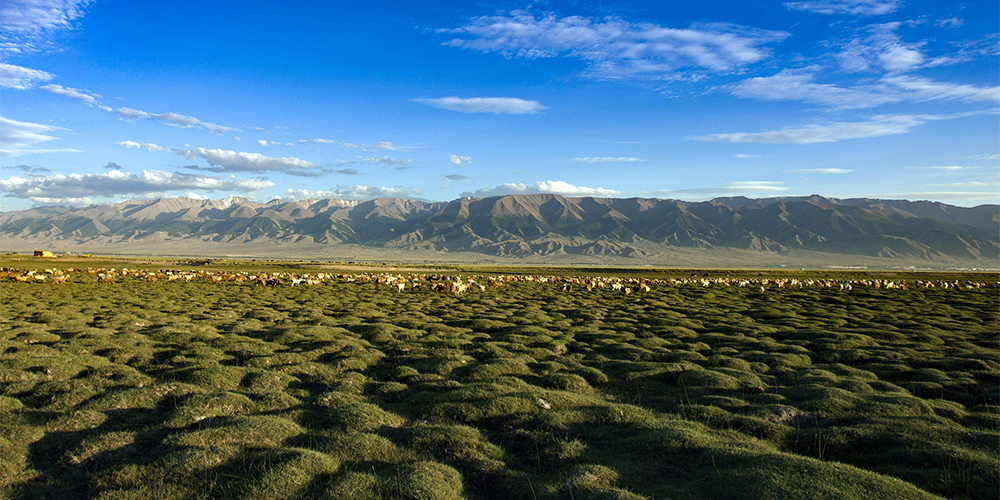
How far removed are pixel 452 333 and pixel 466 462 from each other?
41.6 ft

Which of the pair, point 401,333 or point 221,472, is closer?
point 221,472

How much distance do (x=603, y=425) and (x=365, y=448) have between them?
478 centimetres

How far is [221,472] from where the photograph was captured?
762 centimetres

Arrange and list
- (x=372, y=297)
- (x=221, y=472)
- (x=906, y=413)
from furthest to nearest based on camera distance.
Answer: (x=372, y=297)
(x=906, y=413)
(x=221, y=472)

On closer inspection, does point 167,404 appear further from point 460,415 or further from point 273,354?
point 460,415

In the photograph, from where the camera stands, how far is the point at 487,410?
425 inches

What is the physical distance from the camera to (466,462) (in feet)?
27.6

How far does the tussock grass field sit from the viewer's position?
24.6ft

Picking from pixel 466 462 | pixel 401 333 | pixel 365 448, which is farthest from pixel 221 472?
pixel 401 333

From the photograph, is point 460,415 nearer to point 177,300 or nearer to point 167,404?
point 167,404

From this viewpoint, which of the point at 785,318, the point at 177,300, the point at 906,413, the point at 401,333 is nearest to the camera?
the point at 906,413

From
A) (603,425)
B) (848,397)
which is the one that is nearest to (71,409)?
(603,425)

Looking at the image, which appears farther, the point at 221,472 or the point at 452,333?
the point at 452,333

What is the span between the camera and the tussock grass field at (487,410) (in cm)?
750
